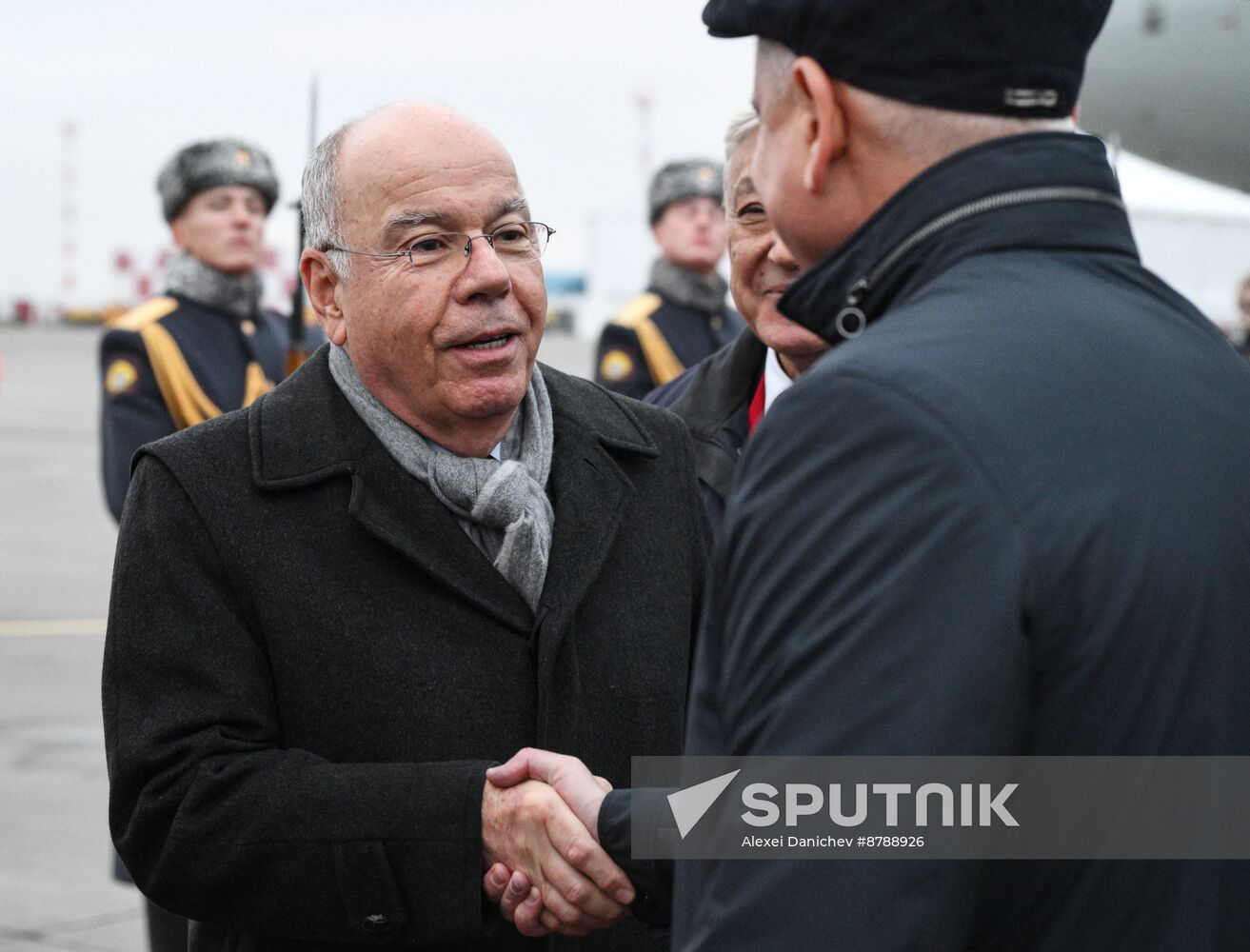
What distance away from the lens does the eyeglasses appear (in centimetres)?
240

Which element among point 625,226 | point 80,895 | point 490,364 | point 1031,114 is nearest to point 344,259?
point 490,364

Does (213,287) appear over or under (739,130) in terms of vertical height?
under

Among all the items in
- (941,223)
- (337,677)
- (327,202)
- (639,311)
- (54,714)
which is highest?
(941,223)

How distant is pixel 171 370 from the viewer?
518 cm

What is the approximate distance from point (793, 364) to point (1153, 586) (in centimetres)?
197

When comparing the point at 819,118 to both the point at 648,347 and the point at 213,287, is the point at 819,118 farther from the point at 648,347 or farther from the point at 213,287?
the point at 648,347

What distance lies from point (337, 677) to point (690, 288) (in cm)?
429

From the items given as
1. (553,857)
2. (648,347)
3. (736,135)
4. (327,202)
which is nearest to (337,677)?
(553,857)

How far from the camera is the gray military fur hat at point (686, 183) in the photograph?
20.4 ft

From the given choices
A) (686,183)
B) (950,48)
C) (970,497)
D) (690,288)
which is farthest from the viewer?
(690,288)

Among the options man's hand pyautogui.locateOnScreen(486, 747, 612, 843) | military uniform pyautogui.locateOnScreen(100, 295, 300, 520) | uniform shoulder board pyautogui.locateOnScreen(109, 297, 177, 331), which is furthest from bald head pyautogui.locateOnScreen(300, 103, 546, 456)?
uniform shoulder board pyautogui.locateOnScreen(109, 297, 177, 331)

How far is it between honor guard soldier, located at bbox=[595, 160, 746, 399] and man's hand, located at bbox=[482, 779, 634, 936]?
4155 millimetres

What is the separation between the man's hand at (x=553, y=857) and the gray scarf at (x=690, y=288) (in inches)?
173

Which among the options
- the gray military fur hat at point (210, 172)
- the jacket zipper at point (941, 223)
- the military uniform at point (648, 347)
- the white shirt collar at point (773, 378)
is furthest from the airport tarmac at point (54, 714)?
the jacket zipper at point (941, 223)
